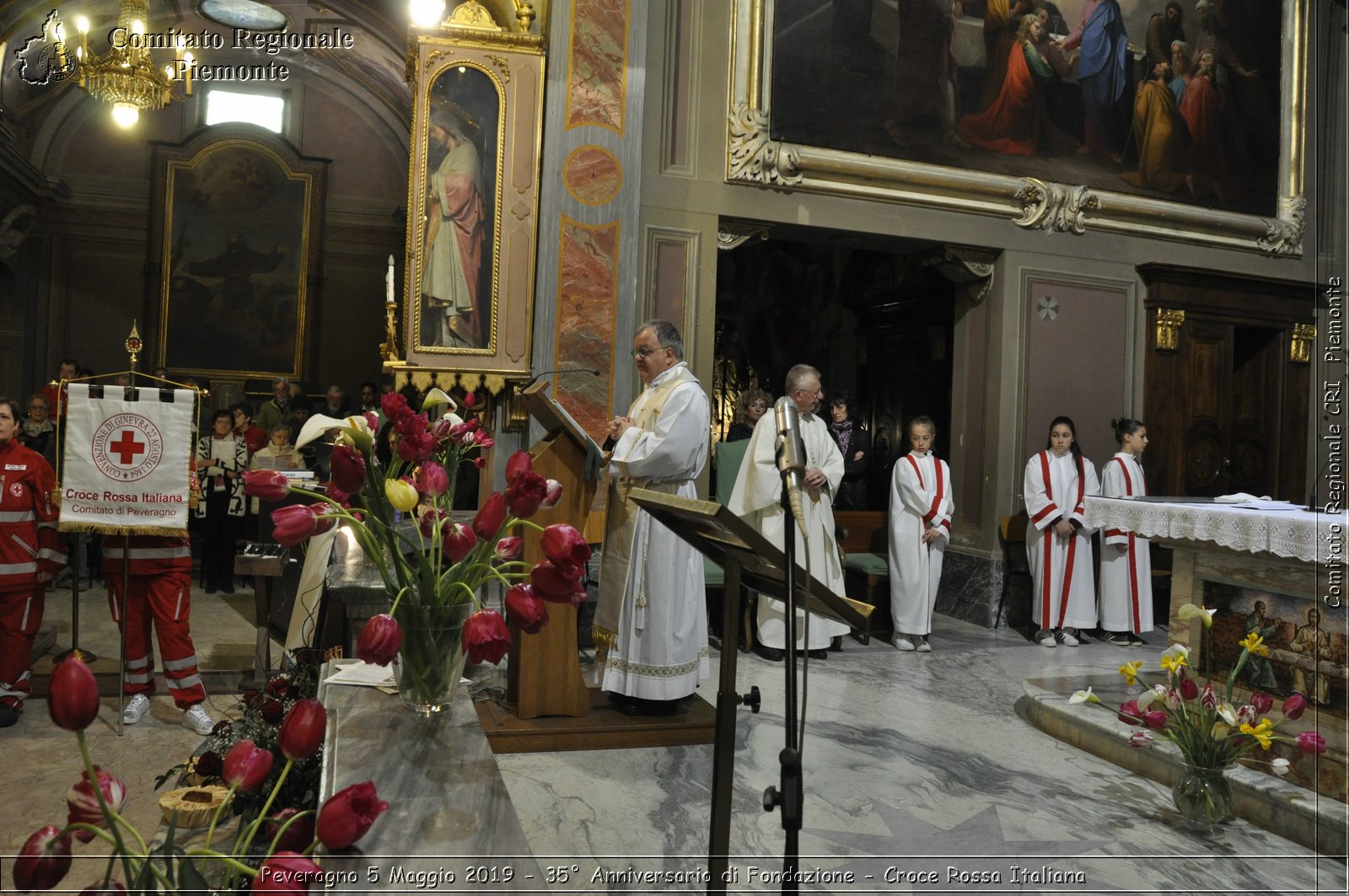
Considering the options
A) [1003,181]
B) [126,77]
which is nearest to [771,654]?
[1003,181]

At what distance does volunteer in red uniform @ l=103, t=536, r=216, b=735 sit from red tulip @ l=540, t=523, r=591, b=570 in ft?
13.7

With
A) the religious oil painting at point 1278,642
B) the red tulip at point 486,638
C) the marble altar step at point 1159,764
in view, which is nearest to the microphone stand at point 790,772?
the red tulip at point 486,638

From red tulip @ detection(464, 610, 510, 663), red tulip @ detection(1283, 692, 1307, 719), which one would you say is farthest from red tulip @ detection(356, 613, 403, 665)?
red tulip @ detection(1283, 692, 1307, 719)

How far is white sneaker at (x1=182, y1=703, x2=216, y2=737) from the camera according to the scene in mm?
5230

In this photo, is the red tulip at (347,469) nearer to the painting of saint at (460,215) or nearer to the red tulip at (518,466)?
the red tulip at (518,466)

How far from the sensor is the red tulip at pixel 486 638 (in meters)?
1.92

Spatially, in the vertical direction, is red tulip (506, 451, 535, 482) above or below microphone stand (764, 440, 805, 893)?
above

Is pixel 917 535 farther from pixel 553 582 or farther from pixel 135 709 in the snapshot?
pixel 553 582

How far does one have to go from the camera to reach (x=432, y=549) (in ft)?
7.35

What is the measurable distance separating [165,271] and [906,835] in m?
12.6

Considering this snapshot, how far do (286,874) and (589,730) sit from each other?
3.24m

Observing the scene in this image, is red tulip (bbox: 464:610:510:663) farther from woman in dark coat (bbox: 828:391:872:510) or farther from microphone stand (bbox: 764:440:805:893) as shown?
woman in dark coat (bbox: 828:391:872:510)

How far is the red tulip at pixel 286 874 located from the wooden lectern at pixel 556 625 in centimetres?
303

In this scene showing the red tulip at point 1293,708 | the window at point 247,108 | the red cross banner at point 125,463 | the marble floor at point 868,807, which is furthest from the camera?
the window at point 247,108
